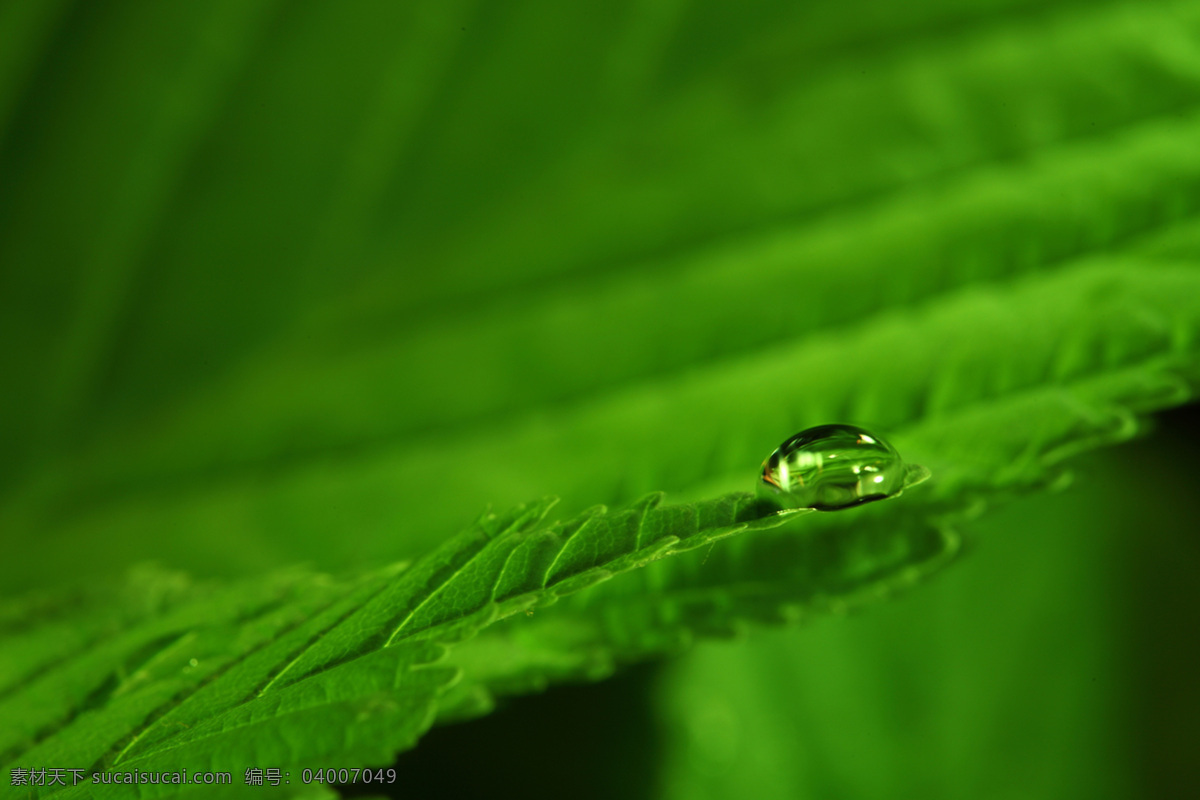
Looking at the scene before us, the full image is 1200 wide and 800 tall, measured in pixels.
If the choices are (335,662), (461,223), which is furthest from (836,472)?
(461,223)

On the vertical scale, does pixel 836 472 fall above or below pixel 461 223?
below

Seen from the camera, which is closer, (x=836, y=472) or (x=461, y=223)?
(x=836, y=472)

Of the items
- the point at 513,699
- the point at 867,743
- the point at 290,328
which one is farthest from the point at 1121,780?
the point at 290,328

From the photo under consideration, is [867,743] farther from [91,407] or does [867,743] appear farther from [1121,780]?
[91,407]

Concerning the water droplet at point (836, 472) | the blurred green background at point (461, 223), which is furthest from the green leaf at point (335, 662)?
the blurred green background at point (461, 223)

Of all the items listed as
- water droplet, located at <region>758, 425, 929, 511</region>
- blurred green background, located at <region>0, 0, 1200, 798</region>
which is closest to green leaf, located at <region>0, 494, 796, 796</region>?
water droplet, located at <region>758, 425, 929, 511</region>

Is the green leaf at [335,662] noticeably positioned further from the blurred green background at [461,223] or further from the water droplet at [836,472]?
the blurred green background at [461,223]

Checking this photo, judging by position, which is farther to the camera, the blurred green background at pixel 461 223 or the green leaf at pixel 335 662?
the blurred green background at pixel 461 223

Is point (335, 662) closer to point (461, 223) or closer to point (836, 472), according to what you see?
point (836, 472)
